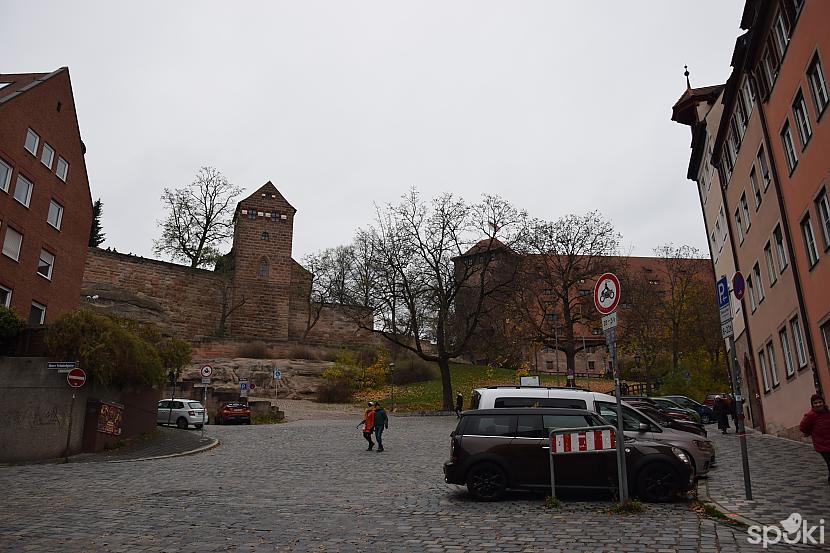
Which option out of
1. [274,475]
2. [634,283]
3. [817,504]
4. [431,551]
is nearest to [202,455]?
[274,475]

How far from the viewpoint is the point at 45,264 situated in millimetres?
29922

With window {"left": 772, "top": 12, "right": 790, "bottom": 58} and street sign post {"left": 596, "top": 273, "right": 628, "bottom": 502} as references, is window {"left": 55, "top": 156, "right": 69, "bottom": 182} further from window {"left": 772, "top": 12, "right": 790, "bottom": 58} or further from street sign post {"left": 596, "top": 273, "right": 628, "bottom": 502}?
window {"left": 772, "top": 12, "right": 790, "bottom": 58}

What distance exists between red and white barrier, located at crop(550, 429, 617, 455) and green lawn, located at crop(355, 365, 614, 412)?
31205 mm

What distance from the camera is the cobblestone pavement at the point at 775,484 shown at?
30.0 ft

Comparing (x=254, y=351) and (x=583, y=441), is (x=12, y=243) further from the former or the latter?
(x=254, y=351)

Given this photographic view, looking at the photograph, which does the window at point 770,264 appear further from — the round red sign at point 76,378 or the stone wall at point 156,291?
the stone wall at point 156,291

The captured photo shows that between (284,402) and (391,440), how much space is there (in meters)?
23.4

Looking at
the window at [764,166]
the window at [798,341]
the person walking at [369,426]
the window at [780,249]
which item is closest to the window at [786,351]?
the window at [798,341]

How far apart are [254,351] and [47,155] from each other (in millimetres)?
25733

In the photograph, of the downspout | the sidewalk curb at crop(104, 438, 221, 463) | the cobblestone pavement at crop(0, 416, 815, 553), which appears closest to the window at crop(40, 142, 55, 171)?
the sidewalk curb at crop(104, 438, 221, 463)

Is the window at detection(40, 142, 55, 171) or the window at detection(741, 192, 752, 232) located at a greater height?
the window at detection(40, 142, 55, 171)

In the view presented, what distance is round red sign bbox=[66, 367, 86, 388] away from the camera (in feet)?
60.1

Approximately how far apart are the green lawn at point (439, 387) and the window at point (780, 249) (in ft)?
82.8

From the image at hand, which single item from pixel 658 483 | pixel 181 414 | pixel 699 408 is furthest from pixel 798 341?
pixel 181 414
